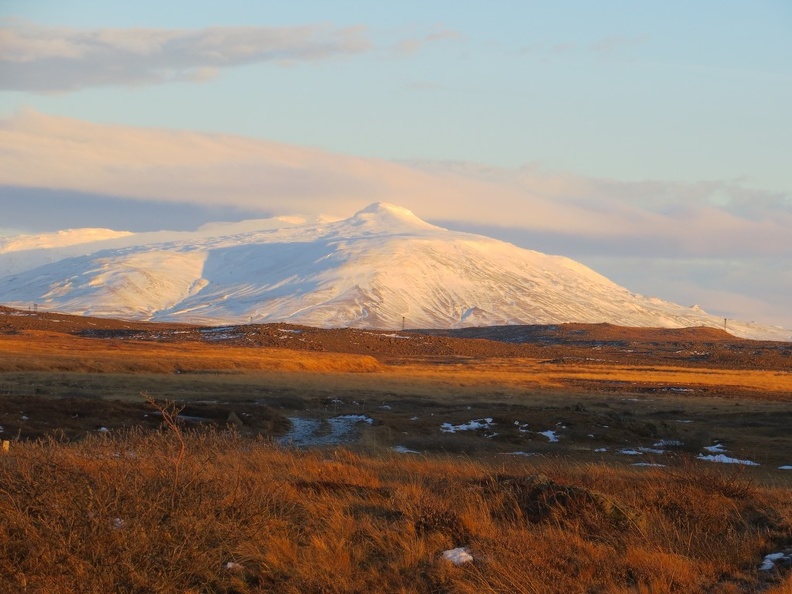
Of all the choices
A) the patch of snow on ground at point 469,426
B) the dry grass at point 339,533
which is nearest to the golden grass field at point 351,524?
the dry grass at point 339,533

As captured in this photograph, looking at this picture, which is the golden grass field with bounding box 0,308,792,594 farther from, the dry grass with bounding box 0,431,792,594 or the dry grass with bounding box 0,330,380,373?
the dry grass with bounding box 0,330,380,373

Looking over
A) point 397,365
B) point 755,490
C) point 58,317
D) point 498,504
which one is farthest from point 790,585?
point 58,317

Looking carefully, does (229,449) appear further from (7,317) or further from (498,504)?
(7,317)

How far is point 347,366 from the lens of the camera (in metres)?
83.8

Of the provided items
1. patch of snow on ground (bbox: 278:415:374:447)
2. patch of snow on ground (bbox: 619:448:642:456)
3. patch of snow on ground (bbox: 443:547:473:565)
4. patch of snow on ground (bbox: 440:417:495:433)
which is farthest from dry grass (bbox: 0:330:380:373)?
patch of snow on ground (bbox: 443:547:473:565)

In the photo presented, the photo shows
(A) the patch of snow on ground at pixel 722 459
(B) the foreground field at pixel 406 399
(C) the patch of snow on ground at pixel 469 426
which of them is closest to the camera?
(A) the patch of snow on ground at pixel 722 459

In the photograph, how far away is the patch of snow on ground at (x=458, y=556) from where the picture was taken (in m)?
8.85

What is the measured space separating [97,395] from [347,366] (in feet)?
138

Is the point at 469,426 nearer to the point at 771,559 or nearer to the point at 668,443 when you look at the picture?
the point at 668,443

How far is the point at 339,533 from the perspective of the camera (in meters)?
9.54

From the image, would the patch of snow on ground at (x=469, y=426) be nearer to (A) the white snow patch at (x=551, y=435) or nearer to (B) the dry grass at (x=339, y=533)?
(A) the white snow patch at (x=551, y=435)

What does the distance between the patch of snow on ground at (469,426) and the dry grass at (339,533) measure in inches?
908

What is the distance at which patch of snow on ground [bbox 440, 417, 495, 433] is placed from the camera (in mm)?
34781

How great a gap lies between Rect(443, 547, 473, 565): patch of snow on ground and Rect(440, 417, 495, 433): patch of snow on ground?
25313mm
